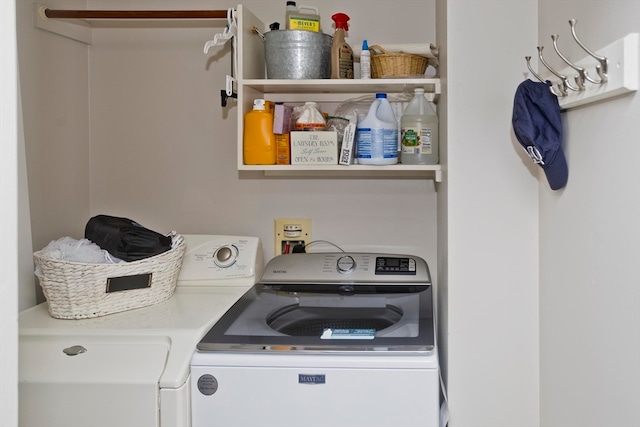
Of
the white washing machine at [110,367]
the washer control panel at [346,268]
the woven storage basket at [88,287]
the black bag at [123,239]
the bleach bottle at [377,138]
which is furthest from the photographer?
the washer control panel at [346,268]

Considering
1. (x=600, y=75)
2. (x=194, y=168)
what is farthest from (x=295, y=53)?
(x=600, y=75)

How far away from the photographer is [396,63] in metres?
2.00

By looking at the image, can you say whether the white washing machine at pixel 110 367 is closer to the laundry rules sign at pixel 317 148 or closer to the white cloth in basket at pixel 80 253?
the white cloth in basket at pixel 80 253

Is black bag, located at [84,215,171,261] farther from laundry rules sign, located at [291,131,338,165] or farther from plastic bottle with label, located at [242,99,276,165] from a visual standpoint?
laundry rules sign, located at [291,131,338,165]

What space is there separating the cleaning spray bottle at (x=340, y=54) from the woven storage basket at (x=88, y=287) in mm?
846

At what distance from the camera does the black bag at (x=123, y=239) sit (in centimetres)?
178

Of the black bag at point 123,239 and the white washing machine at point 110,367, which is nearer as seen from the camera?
the white washing machine at point 110,367

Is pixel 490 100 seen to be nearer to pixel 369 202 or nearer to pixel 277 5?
pixel 369 202

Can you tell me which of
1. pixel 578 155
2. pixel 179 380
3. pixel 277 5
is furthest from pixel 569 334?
pixel 277 5

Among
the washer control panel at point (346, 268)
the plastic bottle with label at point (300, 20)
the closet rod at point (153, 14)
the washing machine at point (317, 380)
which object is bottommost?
the washing machine at point (317, 380)

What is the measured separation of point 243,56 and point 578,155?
3.65 ft

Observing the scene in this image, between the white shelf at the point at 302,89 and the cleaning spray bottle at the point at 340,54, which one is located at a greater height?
the cleaning spray bottle at the point at 340,54
